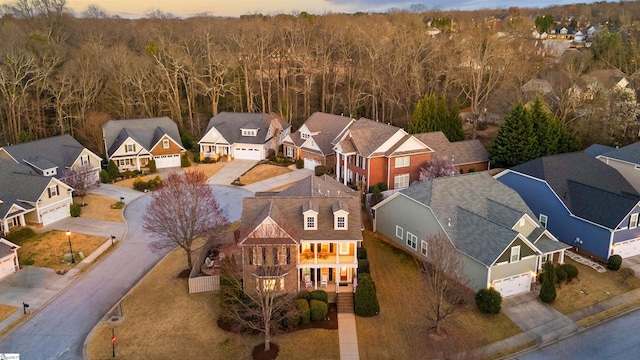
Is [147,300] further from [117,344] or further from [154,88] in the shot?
[154,88]

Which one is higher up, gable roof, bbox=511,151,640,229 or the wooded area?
the wooded area

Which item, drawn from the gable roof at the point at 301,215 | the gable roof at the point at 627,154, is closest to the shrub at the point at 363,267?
the gable roof at the point at 301,215

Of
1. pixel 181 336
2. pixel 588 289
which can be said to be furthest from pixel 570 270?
pixel 181 336

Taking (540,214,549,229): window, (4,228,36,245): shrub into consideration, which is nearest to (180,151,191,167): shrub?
(4,228,36,245): shrub

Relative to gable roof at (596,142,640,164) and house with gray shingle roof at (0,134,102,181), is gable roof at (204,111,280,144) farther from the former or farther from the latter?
gable roof at (596,142,640,164)

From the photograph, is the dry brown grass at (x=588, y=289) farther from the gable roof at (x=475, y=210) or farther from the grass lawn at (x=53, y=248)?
the grass lawn at (x=53, y=248)

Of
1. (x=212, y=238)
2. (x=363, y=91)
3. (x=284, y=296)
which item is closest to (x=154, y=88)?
(x=363, y=91)
